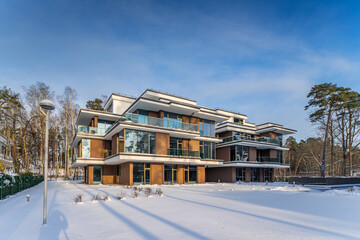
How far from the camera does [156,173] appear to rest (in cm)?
2361

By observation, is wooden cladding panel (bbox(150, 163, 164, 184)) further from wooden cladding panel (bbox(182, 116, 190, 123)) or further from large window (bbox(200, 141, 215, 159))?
large window (bbox(200, 141, 215, 159))

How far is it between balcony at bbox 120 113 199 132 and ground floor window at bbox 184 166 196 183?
498cm

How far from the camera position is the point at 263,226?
6.22 m

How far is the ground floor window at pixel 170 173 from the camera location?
24969 millimetres

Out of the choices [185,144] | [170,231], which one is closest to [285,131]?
[185,144]

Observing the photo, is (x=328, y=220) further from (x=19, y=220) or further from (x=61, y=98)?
(x=61, y=98)

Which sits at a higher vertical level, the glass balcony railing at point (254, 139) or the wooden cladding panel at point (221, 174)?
the glass balcony railing at point (254, 139)

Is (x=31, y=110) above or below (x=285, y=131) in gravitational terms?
above

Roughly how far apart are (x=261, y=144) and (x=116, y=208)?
28.9 m

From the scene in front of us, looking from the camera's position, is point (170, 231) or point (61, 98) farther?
point (61, 98)

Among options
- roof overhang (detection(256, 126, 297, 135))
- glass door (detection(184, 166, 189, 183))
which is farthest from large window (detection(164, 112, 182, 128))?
roof overhang (detection(256, 126, 297, 135))

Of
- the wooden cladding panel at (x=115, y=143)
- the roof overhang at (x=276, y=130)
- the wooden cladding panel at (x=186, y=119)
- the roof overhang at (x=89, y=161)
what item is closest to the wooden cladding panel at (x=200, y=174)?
the wooden cladding panel at (x=186, y=119)

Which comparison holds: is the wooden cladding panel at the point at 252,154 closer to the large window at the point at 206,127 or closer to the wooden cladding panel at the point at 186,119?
the large window at the point at 206,127

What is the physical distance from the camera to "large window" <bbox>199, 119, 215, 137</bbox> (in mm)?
30203
